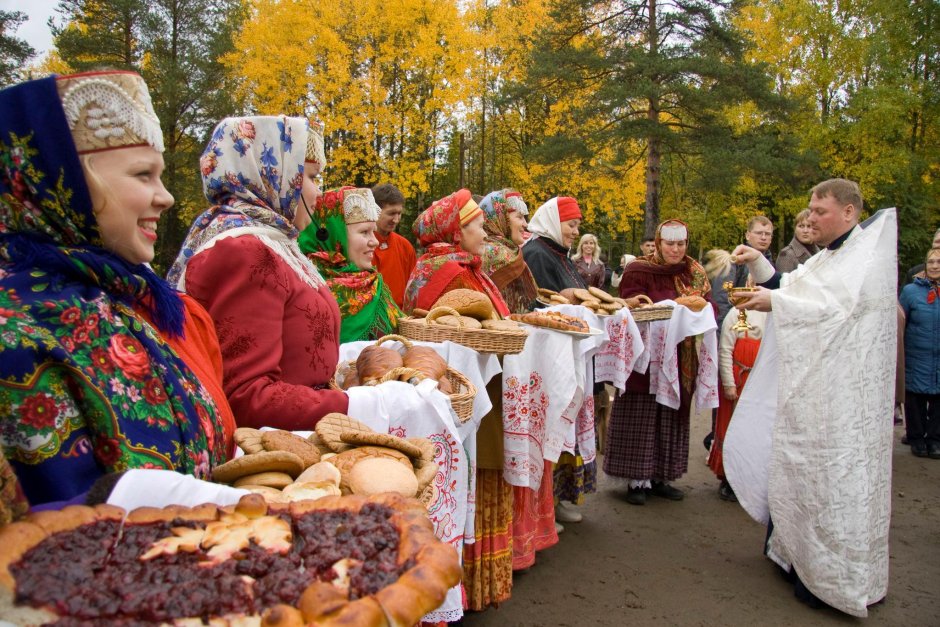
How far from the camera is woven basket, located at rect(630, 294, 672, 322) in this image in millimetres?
5020

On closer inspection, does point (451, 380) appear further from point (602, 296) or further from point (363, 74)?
point (363, 74)

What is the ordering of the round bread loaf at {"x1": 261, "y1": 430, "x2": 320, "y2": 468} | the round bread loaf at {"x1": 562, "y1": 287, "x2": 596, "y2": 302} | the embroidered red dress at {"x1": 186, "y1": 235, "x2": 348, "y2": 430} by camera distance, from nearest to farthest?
the round bread loaf at {"x1": 261, "y1": 430, "x2": 320, "y2": 468}
the embroidered red dress at {"x1": 186, "y1": 235, "x2": 348, "y2": 430}
the round bread loaf at {"x1": 562, "y1": 287, "x2": 596, "y2": 302}

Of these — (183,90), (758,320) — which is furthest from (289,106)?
(758,320)

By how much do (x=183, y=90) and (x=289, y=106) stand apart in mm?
2215

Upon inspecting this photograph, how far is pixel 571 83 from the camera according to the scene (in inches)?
610

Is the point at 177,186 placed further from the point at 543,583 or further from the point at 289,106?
the point at 543,583

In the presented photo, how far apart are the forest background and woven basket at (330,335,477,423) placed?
12076 millimetres

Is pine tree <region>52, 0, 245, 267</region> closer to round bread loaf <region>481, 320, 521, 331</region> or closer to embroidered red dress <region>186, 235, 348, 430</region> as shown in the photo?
round bread loaf <region>481, 320, 521, 331</region>

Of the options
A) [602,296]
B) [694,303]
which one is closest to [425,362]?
[602,296]

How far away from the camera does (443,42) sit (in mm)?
15820

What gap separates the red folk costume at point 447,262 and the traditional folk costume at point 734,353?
7.48 ft

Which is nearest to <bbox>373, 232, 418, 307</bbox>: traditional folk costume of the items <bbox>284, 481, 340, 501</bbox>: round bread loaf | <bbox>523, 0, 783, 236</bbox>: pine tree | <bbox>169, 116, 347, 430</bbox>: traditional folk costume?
<bbox>169, 116, 347, 430</bbox>: traditional folk costume

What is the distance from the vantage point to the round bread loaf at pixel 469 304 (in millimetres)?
3314

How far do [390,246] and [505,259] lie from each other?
193 centimetres
